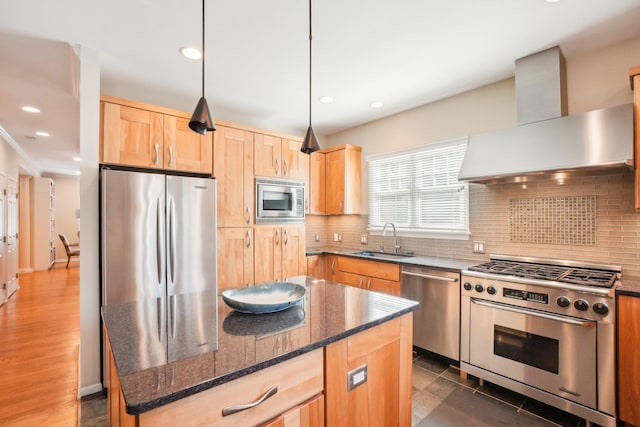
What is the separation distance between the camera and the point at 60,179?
956 centimetres

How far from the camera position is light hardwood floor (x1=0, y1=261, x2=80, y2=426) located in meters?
2.21

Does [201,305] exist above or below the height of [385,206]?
below

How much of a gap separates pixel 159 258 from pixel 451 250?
2.88 metres

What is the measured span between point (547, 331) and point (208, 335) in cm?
227

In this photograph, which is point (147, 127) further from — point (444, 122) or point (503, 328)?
point (503, 328)

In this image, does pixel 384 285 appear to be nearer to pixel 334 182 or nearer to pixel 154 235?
pixel 334 182

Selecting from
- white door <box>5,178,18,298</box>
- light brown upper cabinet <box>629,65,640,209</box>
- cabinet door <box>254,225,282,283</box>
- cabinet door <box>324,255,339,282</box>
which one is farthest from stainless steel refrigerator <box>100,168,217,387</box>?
white door <box>5,178,18,298</box>

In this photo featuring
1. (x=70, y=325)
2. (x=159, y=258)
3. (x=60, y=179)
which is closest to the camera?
(x=159, y=258)

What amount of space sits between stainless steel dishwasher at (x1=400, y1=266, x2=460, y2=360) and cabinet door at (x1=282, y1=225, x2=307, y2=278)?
1320mm

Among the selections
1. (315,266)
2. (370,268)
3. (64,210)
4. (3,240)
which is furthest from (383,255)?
(64,210)

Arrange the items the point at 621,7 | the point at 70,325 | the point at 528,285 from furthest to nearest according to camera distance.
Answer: the point at 70,325 → the point at 528,285 → the point at 621,7

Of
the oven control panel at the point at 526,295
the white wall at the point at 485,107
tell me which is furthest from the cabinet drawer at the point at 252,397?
the white wall at the point at 485,107

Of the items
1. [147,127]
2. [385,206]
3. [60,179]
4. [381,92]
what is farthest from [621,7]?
[60,179]

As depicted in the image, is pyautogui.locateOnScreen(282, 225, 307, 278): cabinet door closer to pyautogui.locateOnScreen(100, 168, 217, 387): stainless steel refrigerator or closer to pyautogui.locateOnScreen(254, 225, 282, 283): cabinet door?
pyautogui.locateOnScreen(254, 225, 282, 283): cabinet door
